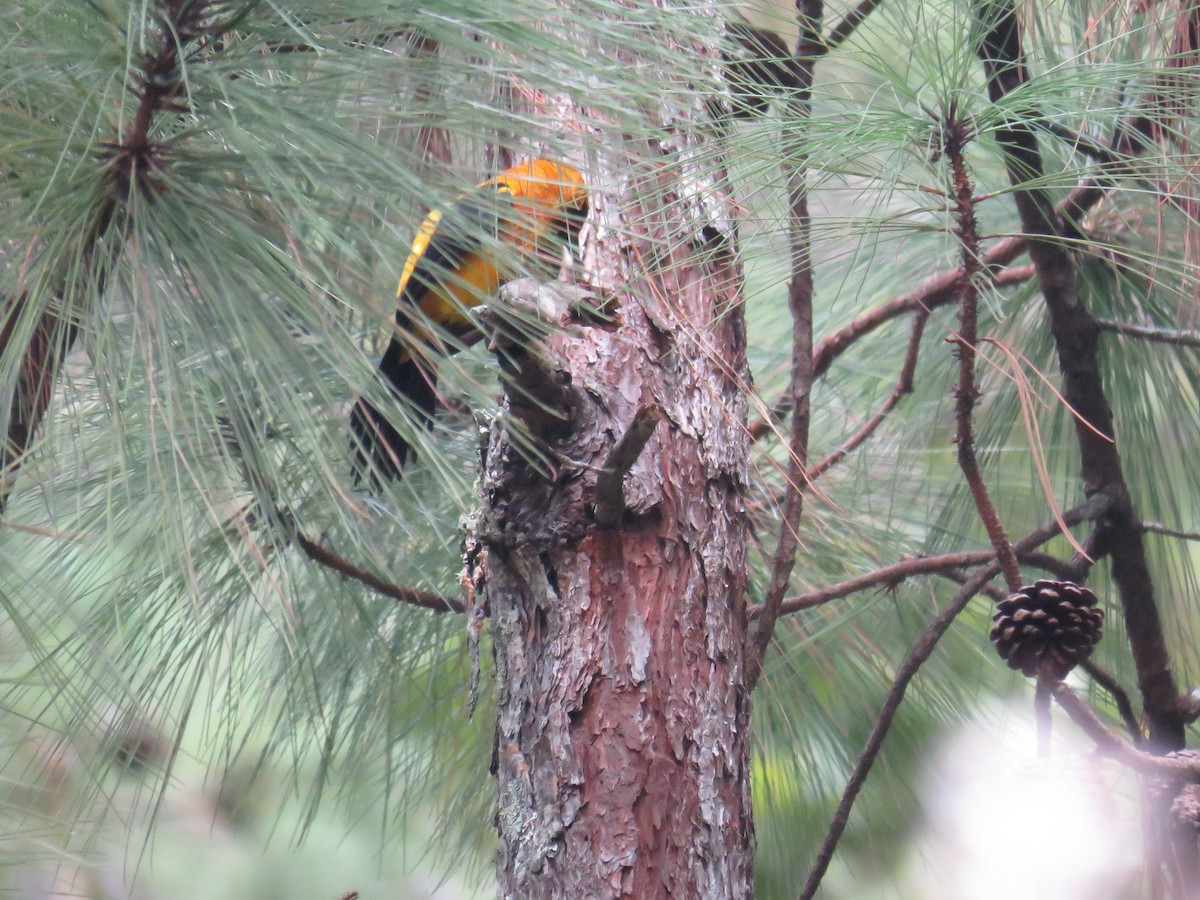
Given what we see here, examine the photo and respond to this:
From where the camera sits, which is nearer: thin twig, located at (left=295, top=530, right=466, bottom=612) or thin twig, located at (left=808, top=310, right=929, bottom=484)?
thin twig, located at (left=295, top=530, right=466, bottom=612)

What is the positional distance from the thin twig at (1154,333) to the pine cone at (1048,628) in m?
0.22

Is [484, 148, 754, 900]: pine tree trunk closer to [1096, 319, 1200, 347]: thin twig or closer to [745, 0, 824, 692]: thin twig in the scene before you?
[745, 0, 824, 692]: thin twig

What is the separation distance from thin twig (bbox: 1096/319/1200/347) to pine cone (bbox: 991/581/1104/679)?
0.22 metres

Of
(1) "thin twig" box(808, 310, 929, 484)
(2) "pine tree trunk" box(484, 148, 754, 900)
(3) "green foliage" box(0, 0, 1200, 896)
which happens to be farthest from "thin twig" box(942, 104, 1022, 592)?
(1) "thin twig" box(808, 310, 929, 484)

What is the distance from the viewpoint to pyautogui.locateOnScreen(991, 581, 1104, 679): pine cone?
67cm

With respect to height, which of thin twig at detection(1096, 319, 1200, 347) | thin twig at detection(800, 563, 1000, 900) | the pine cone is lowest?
thin twig at detection(800, 563, 1000, 900)

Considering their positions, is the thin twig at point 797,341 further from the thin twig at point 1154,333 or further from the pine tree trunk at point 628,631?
the thin twig at point 1154,333

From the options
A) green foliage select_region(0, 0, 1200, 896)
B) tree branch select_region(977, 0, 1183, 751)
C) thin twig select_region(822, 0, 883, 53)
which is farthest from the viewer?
tree branch select_region(977, 0, 1183, 751)

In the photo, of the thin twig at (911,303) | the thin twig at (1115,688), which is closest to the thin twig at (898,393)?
the thin twig at (911,303)

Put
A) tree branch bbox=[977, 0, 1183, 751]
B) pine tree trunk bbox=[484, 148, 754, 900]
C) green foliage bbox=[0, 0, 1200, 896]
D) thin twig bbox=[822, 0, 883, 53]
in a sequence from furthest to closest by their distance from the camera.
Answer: tree branch bbox=[977, 0, 1183, 751] → thin twig bbox=[822, 0, 883, 53] → pine tree trunk bbox=[484, 148, 754, 900] → green foliage bbox=[0, 0, 1200, 896]

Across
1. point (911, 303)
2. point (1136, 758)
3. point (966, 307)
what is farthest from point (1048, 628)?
point (911, 303)

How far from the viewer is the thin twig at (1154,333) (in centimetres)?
78

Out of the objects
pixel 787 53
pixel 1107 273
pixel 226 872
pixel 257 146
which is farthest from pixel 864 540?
pixel 226 872

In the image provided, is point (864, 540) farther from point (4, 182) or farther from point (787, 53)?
point (4, 182)
